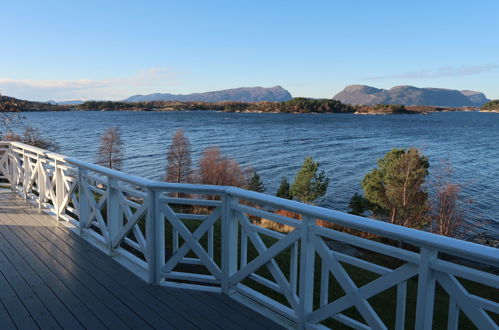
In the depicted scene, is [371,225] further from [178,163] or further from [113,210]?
[178,163]

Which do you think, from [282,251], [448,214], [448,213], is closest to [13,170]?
[282,251]

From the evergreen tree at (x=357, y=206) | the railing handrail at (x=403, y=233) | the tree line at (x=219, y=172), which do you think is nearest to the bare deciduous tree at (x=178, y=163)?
the tree line at (x=219, y=172)

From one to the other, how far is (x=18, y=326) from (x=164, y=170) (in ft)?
108

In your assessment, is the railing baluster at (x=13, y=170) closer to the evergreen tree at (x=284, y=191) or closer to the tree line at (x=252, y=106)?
the evergreen tree at (x=284, y=191)

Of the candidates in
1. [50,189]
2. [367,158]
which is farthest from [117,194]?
[367,158]

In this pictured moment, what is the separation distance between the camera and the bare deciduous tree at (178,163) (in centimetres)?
3412

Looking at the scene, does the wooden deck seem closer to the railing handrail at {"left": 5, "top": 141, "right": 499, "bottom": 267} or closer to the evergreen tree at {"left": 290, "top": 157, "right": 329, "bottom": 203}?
the railing handrail at {"left": 5, "top": 141, "right": 499, "bottom": 267}

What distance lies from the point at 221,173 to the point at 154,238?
98.3ft

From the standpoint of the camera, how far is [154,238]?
357 cm

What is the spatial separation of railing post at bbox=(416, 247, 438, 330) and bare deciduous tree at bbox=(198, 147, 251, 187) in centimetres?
3000

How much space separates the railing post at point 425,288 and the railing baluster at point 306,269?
2.51 ft

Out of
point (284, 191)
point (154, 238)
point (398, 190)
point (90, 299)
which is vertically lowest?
point (284, 191)

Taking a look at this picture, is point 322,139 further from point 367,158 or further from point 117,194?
point 117,194

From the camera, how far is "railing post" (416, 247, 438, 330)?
2.02 meters
